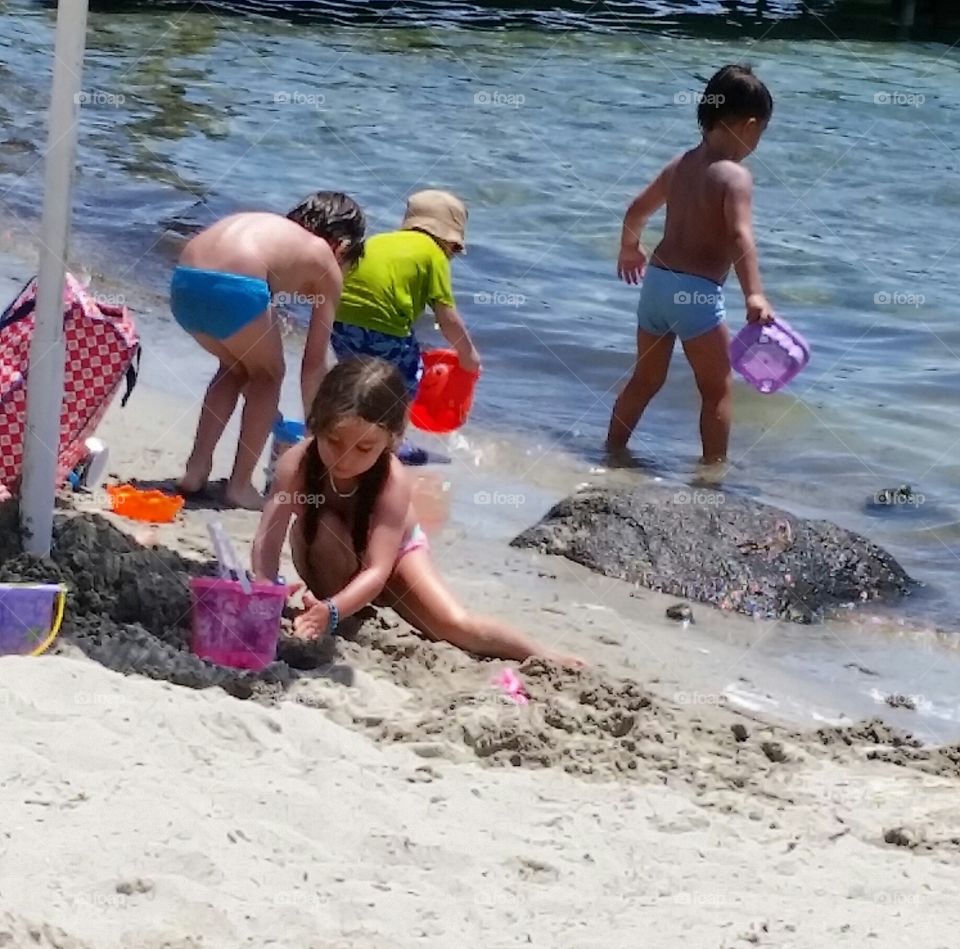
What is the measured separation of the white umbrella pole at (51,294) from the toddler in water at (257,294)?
1.41m

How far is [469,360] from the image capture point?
19.3 ft

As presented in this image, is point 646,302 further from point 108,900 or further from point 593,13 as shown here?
point 593,13

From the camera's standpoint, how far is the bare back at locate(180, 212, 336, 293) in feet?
16.6

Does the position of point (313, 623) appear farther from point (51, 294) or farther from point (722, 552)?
point (722, 552)

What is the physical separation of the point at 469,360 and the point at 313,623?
7.07ft

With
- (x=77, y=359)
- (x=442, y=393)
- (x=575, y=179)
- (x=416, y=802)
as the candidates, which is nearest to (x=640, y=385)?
(x=442, y=393)

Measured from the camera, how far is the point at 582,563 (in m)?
5.38

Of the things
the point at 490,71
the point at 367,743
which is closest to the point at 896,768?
the point at 367,743

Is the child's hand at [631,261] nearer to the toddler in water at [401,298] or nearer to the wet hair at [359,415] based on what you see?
the toddler in water at [401,298]

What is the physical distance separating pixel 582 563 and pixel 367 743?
6.73 ft

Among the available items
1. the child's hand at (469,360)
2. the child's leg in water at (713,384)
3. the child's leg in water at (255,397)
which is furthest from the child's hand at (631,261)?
the child's leg in water at (255,397)

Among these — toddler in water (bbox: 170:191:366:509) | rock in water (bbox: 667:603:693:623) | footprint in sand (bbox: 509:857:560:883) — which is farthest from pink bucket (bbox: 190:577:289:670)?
rock in water (bbox: 667:603:693:623)

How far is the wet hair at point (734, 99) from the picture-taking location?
5977 millimetres

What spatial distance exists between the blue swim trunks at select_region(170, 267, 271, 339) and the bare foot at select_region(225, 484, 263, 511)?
1.72 feet
